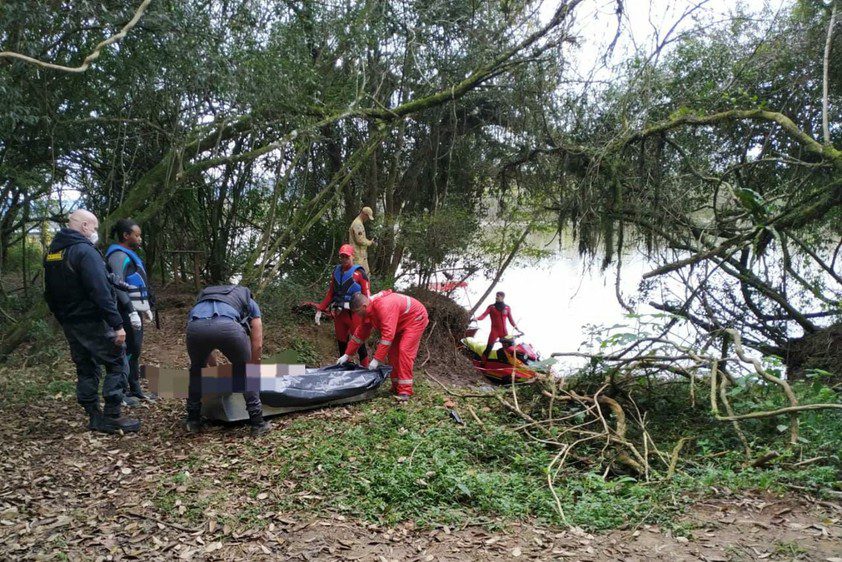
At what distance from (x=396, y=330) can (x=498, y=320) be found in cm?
477

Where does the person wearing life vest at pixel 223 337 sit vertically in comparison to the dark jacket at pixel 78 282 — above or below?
below

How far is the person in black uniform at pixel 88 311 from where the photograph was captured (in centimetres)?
459

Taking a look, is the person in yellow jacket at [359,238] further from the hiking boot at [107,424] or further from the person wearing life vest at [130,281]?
the hiking boot at [107,424]

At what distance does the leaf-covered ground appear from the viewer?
3.40 metres

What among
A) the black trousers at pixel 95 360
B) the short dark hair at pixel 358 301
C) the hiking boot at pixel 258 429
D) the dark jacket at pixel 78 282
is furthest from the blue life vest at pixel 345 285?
the dark jacket at pixel 78 282

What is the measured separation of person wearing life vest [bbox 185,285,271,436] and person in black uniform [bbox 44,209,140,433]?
0.58 metres

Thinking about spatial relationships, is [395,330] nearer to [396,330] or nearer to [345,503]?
[396,330]

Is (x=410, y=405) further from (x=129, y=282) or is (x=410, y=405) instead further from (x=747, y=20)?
(x=747, y=20)

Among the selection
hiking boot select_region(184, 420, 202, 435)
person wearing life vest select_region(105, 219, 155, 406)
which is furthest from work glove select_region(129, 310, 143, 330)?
hiking boot select_region(184, 420, 202, 435)

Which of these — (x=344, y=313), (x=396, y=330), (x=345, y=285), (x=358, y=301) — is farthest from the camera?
(x=344, y=313)

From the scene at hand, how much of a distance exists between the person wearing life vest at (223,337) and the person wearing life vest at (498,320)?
20.3ft

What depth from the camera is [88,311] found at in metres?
4.71

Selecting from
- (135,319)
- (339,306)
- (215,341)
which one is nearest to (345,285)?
(339,306)

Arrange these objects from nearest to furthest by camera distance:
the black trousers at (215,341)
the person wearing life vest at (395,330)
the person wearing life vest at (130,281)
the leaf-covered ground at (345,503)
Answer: the leaf-covered ground at (345,503)
the black trousers at (215,341)
the person wearing life vest at (130,281)
the person wearing life vest at (395,330)
